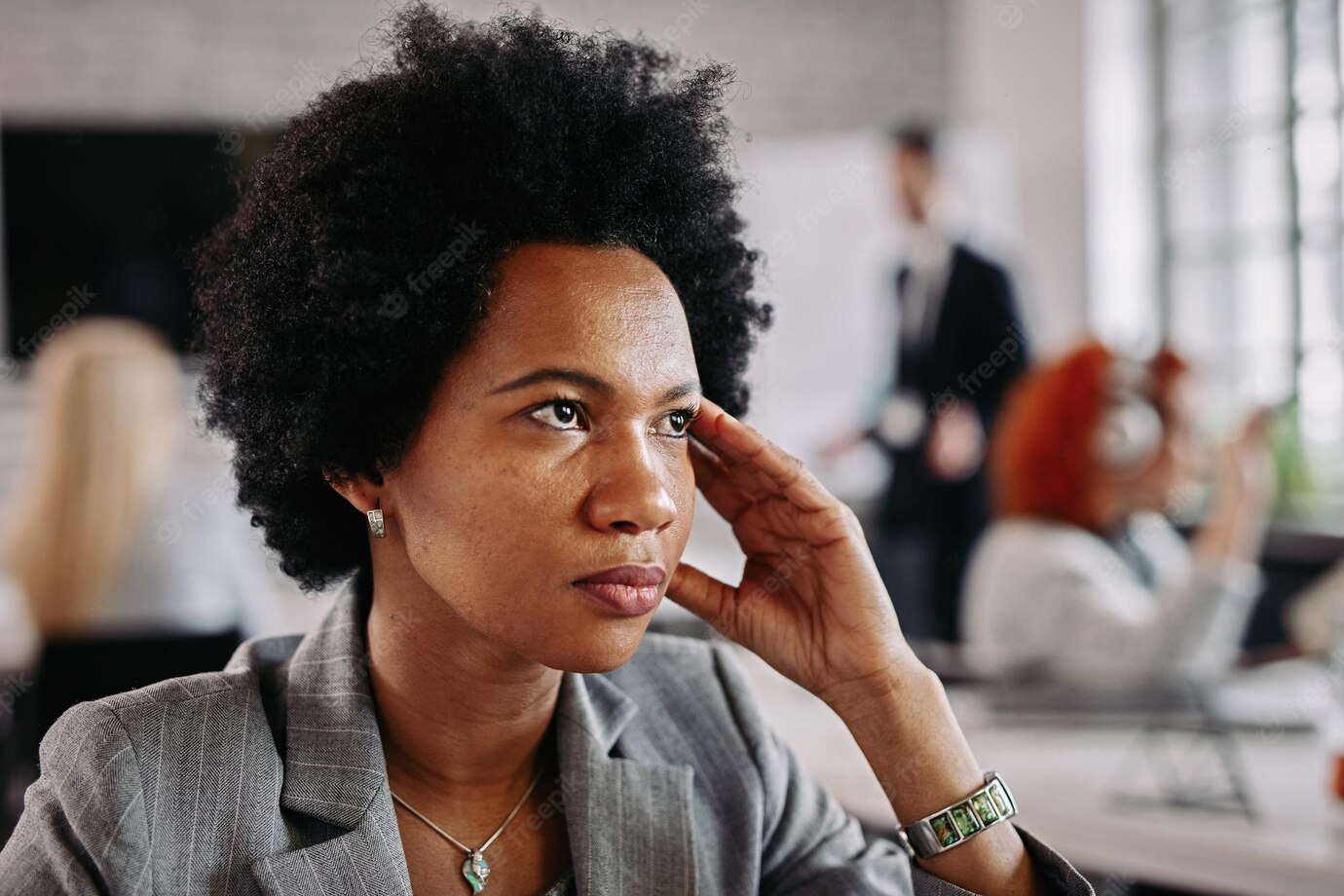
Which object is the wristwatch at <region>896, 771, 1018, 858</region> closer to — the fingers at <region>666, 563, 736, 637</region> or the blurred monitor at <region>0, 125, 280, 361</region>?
the fingers at <region>666, 563, 736, 637</region>

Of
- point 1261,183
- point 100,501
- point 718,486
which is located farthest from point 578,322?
point 1261,183

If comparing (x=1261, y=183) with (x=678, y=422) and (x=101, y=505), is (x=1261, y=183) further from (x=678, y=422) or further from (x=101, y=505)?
(x=678, y=422)

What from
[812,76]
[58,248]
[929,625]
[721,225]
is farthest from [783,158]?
[721,225]

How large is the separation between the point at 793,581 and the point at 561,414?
391mm

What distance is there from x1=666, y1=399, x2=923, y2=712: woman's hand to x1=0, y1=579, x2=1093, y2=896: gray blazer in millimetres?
66

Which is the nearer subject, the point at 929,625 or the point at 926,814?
the point at 926,814

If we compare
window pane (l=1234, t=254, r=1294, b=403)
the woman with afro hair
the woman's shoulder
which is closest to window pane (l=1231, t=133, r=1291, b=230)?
window pane (l=1234, t=254, r=1294, b=403)

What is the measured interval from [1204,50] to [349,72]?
4.88 meters

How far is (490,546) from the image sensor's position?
3.26ft

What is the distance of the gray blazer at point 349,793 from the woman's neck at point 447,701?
0.03 metres

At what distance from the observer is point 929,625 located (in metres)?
4.14

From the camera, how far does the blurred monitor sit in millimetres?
5070

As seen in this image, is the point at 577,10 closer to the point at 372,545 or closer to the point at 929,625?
the point at 929,625

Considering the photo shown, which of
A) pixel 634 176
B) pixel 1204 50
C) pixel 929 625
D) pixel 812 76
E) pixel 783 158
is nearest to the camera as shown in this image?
pixel 634 176
